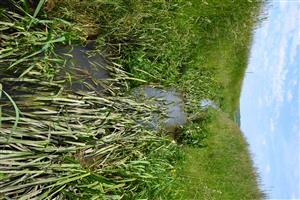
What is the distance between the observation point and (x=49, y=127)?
2.80 metres

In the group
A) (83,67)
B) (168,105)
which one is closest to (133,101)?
(83,67)

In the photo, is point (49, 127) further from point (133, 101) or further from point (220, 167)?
point (220, 167)

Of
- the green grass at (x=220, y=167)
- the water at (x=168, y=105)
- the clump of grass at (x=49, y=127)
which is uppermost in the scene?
the clump of grass at (x=49, y=127)

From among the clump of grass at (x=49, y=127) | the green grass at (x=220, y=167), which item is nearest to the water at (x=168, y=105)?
the green grass at (x=220, y=167)

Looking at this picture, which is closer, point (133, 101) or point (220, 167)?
point (133, 101)

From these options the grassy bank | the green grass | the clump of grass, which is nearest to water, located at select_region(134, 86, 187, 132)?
the grassy bank

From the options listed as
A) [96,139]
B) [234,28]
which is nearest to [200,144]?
[234,28]

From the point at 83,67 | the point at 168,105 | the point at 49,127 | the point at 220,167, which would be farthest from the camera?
the point at 220,167

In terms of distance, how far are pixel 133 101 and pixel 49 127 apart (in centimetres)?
116

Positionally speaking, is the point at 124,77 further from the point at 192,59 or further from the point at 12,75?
the point at 192,59

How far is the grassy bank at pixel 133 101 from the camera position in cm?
281

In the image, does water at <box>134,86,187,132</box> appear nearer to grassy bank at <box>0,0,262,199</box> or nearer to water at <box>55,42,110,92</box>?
grassy bank at <box>0,0,262,199</box>

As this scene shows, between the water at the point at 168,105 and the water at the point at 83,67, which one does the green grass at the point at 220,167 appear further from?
the water at the point at 83,67

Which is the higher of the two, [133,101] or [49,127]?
[49,127]
